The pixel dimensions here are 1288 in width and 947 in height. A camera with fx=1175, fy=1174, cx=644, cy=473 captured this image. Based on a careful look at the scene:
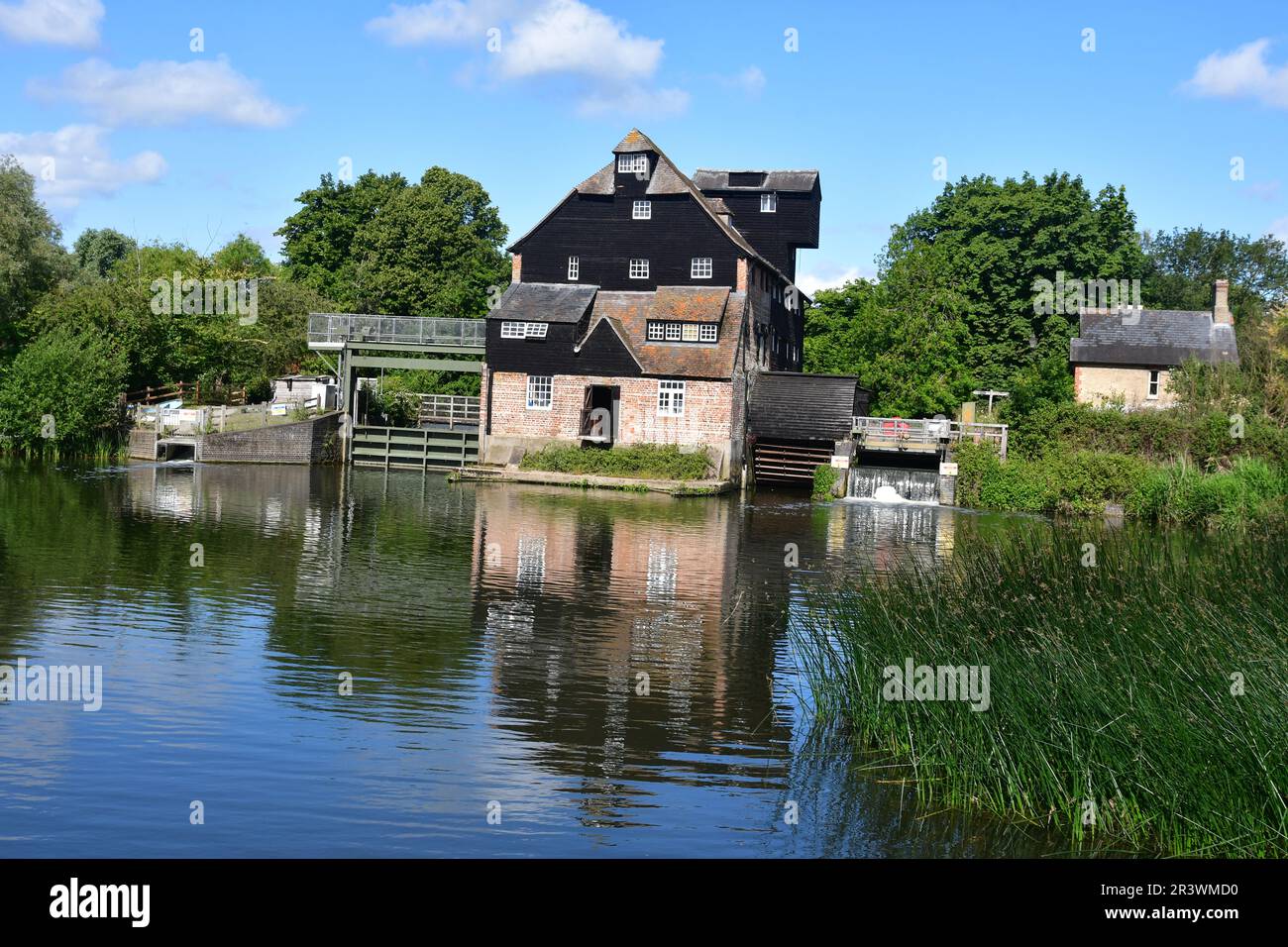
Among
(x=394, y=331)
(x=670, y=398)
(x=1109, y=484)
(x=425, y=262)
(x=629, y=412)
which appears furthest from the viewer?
(x=425, y=262)

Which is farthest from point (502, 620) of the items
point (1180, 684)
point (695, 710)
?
point (1180, 684)

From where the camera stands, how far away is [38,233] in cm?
5119

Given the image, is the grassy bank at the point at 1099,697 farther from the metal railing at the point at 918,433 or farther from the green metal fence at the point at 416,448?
the green metal fence at the point at 416,448

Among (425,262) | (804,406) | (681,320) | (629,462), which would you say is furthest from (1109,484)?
(425,262)

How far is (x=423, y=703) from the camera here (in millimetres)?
14203

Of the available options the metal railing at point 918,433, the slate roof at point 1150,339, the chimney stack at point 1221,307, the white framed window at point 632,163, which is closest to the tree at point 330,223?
the white framed window at point 632,163

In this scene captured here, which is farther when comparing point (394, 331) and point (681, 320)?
point (394, 331)

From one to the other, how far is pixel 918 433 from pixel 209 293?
33969mm

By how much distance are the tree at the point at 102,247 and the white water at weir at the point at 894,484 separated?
6731cm

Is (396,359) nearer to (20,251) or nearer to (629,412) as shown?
(629,412)

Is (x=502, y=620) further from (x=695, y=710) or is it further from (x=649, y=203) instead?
(x=649, y=203)

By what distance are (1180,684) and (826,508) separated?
3024 centimetres

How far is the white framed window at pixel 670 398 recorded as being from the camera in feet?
157
